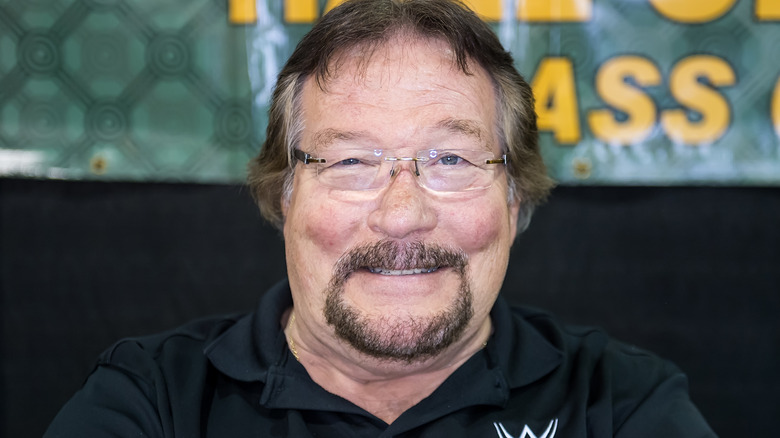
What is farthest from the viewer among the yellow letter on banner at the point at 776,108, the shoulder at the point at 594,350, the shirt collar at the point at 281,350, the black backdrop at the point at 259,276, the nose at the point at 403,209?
the black backdrop at the point at 259,276

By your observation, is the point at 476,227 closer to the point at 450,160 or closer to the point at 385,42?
the point at 450,160

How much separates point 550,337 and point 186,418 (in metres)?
0.79

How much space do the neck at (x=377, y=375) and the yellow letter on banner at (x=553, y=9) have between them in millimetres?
1229

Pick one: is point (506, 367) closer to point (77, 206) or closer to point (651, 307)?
point (651, 307)

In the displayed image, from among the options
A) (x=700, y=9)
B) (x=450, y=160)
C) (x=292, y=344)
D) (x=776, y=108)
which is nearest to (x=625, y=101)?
(x=700, y=9)

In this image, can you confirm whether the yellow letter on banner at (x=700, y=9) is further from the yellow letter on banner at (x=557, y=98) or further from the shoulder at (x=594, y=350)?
the shoulder at (x=594, y=350)

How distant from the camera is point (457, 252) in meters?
1.35

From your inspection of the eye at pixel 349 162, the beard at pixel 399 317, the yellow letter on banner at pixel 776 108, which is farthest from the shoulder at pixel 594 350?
the yellow letter on banner at pixel 776 108

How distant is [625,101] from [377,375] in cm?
137

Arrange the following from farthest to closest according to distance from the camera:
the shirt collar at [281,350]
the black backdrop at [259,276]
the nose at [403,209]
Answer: the black backdrop at [259,276]
the shirt collar at [281,350]
the nose at [403,209]

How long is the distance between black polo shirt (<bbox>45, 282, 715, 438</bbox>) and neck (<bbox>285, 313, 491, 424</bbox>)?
38 mm

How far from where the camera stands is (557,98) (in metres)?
2.34

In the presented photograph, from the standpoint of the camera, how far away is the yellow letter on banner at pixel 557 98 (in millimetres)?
2336

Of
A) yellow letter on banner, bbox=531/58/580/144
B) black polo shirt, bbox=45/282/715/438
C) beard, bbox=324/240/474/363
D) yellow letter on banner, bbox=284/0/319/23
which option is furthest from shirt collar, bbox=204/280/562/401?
yellow letter on banner, bbox=284/0/319/23
